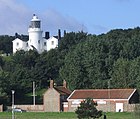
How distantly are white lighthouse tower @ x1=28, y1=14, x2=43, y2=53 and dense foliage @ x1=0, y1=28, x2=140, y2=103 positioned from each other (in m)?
20.6

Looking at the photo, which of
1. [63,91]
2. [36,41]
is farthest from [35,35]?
[63,91]

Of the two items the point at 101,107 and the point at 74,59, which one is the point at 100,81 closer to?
the point at 74,59

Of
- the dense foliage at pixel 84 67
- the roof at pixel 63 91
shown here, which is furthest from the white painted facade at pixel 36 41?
the roof at pixel 63 91

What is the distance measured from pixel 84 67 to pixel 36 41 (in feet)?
161

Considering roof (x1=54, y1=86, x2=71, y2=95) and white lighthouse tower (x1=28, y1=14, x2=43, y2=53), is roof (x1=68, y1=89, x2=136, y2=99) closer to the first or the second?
roof (x1=54, y1=86, x2=71, y2=95)

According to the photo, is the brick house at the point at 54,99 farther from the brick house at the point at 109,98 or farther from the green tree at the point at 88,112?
the green tree at the point at 88,112

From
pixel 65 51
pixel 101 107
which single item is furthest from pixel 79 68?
pixel 65 51

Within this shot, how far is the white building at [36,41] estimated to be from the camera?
162 m

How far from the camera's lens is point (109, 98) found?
3693 inches

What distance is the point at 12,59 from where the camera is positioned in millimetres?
142375

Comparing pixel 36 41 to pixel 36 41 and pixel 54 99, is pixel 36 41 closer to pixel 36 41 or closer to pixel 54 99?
pixel 36 41

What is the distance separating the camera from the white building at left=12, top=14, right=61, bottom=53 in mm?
162000

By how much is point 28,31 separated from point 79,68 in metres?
54.1

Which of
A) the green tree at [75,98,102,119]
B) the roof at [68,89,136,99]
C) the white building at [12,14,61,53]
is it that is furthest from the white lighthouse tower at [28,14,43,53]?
the green tree at [75,98,102,119]
